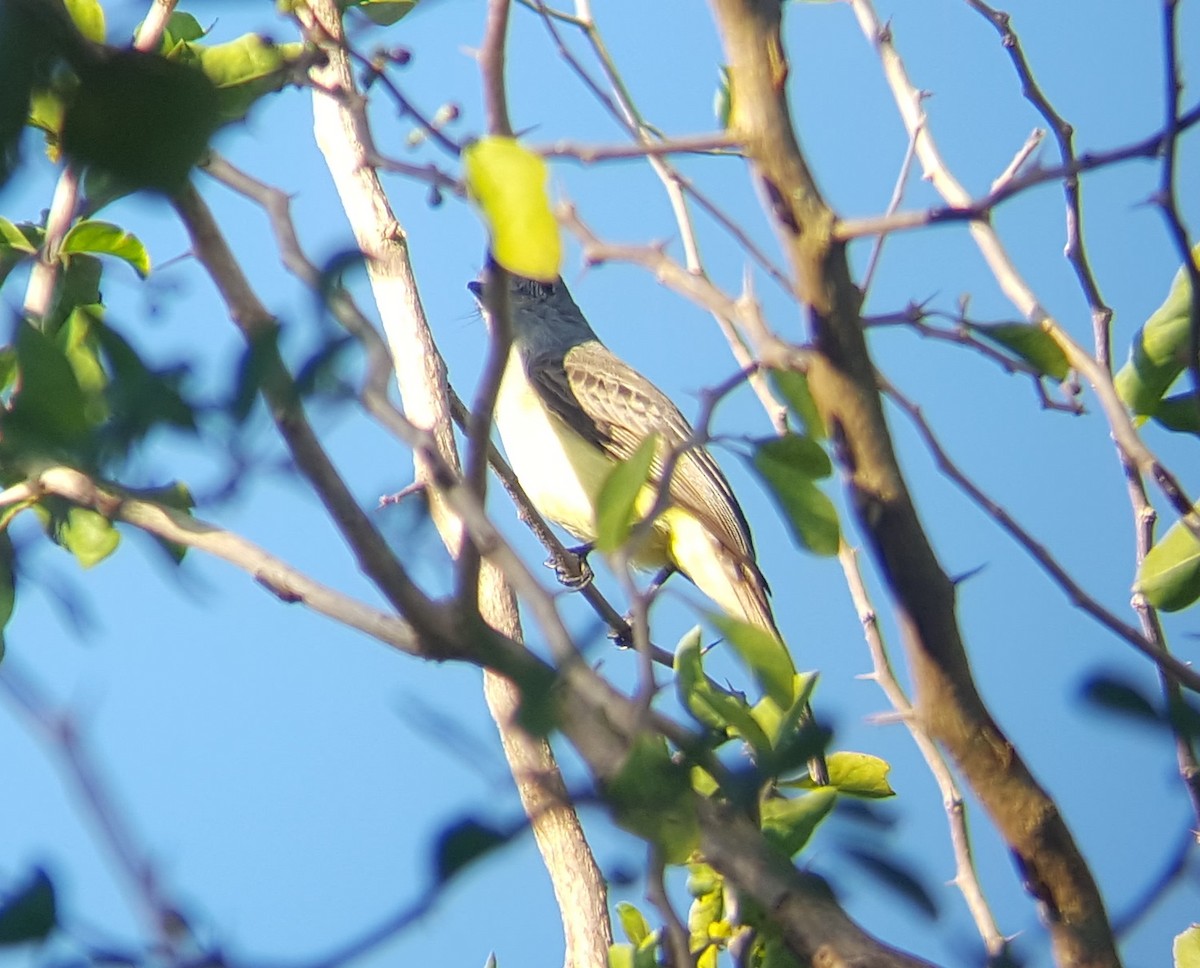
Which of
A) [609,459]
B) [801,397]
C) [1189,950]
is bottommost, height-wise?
[1189,950]

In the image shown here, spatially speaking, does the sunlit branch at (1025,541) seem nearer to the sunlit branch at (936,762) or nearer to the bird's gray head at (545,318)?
the sunlit branch at (936,762)

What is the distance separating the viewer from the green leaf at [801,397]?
3.78 feet

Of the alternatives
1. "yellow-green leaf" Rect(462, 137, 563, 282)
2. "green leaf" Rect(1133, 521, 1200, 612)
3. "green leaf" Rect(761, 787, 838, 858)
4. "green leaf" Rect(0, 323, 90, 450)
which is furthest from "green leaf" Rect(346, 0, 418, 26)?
"green leaf" Rect(0, 323, 90, 450)

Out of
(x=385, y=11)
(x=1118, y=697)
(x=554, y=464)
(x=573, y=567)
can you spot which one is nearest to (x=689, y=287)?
(x=1118, y=697)

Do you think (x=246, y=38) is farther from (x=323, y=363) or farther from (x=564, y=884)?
(x=564, y=884)

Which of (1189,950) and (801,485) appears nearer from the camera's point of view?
(801,485)

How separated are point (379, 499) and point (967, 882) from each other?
1267 millimetres

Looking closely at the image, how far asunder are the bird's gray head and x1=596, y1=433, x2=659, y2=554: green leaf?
4.33 meters

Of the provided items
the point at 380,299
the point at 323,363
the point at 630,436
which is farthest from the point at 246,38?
the point at 630,436

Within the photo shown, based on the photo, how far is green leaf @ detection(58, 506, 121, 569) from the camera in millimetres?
1689

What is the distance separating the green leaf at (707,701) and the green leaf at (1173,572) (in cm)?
64

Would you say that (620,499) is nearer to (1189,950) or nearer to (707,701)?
(707,701)

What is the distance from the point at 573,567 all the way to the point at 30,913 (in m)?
3.42

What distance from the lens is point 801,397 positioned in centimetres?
116
